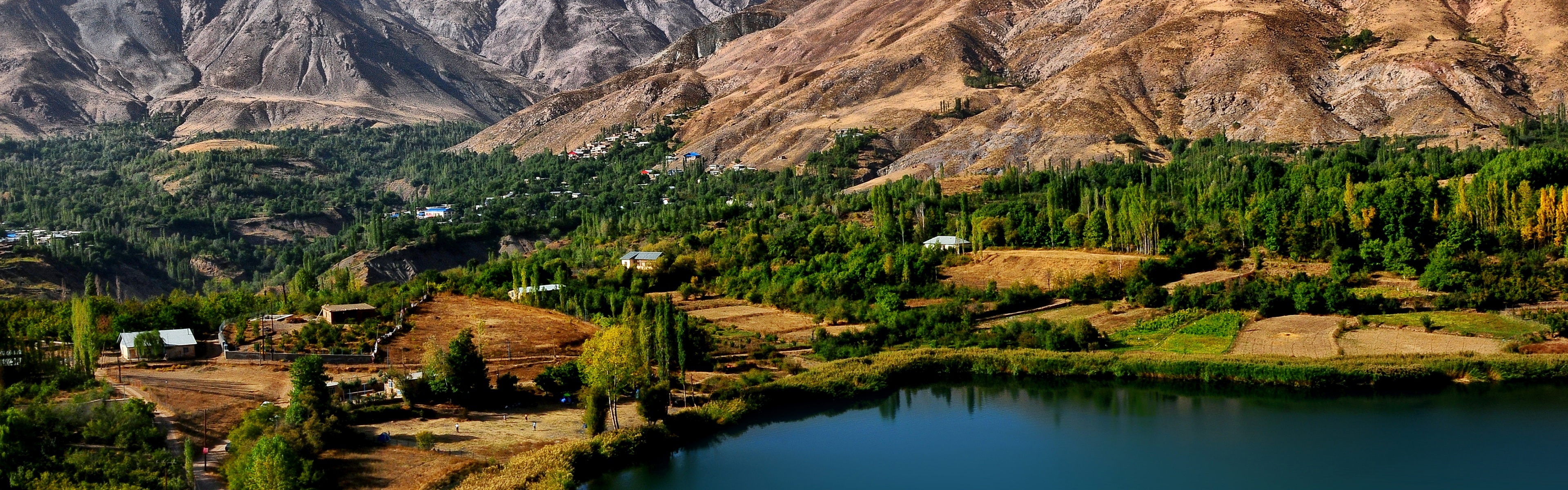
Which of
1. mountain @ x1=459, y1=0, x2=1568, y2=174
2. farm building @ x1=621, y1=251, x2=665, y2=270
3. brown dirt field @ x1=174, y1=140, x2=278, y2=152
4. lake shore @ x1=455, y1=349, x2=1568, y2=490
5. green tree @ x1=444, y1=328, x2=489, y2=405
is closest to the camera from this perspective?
lake shore @ x1=455, y1=349, x2=1568, y2=490

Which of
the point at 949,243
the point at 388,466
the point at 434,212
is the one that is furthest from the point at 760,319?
the point at 434,212

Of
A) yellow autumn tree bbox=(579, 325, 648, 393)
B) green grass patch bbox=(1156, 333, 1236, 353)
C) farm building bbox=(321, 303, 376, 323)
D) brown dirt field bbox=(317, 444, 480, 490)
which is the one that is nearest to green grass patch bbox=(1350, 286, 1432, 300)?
green grass patch bbox=(1156, 333, 1236, 353)

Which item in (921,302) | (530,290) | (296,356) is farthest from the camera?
(530,290)

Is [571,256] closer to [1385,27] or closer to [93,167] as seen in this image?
[1385,27]

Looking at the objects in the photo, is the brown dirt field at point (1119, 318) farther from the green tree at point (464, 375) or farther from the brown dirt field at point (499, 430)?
Result: the green tree at point (464, 375)

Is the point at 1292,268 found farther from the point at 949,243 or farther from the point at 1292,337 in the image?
the point at 949,243

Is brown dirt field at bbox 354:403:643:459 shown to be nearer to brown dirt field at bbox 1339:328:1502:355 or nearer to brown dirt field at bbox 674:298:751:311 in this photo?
brown dirt field at bbox 674:298:751:311

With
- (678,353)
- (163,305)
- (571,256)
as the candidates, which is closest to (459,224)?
(571,256)
